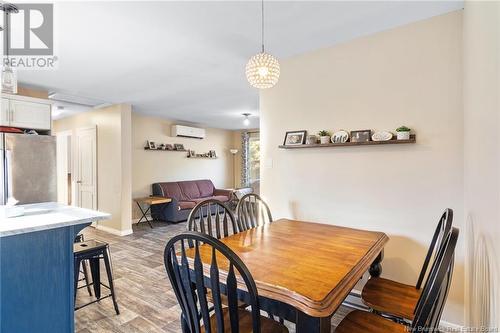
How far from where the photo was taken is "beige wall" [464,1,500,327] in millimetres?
993

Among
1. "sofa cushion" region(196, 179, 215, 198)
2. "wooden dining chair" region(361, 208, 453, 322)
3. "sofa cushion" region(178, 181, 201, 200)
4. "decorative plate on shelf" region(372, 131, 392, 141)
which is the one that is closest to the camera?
"wooden dining chair" region(361, 208, 453, 322)

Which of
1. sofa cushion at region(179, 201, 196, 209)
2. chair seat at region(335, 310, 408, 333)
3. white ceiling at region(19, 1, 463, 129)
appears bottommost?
sofa cushion at region(179, 201, 196, 209)

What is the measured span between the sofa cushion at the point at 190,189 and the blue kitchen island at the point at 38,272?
4.75 m

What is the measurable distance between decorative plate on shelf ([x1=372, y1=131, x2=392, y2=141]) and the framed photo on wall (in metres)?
0.70

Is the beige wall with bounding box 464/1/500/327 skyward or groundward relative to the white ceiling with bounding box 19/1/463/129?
groundward

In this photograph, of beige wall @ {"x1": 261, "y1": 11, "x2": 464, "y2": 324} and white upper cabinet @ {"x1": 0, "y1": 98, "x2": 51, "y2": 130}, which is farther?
white upper cabinet @ {"x1": 0, "y1": 98, "x2": 51, "y2": 130}

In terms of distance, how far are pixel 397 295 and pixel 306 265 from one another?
778 mm

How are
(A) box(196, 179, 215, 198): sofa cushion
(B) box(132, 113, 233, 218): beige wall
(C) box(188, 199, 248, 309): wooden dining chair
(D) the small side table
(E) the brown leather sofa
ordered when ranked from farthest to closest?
1. (A) box(196, 179, 215, 198): sofa cushion
2. (B) box(132, 113, 233, 218): beige wall
3. (E) the brown leather sofa
4. (D) the small side table
5. (C) box(188, 199, 248, 309): wooden dining chair

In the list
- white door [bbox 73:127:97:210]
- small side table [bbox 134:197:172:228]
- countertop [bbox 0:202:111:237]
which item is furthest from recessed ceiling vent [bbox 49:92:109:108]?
countertop [bbox 0:202:111:237]

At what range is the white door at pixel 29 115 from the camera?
3566mm

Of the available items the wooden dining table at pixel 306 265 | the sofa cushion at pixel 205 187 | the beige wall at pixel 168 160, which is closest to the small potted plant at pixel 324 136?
the wooden dining table at pixel 306 265

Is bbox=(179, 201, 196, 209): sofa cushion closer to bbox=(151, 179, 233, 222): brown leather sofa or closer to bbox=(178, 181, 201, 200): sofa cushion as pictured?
bbox=(151, 179, 233, 222): brown leather sofa

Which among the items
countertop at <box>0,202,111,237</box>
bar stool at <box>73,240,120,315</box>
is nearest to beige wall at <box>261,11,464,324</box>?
bar stool at <box>73,240,120,315</box>

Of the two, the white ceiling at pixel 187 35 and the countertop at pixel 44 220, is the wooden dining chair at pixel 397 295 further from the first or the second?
the countertop at pixel 44 220
